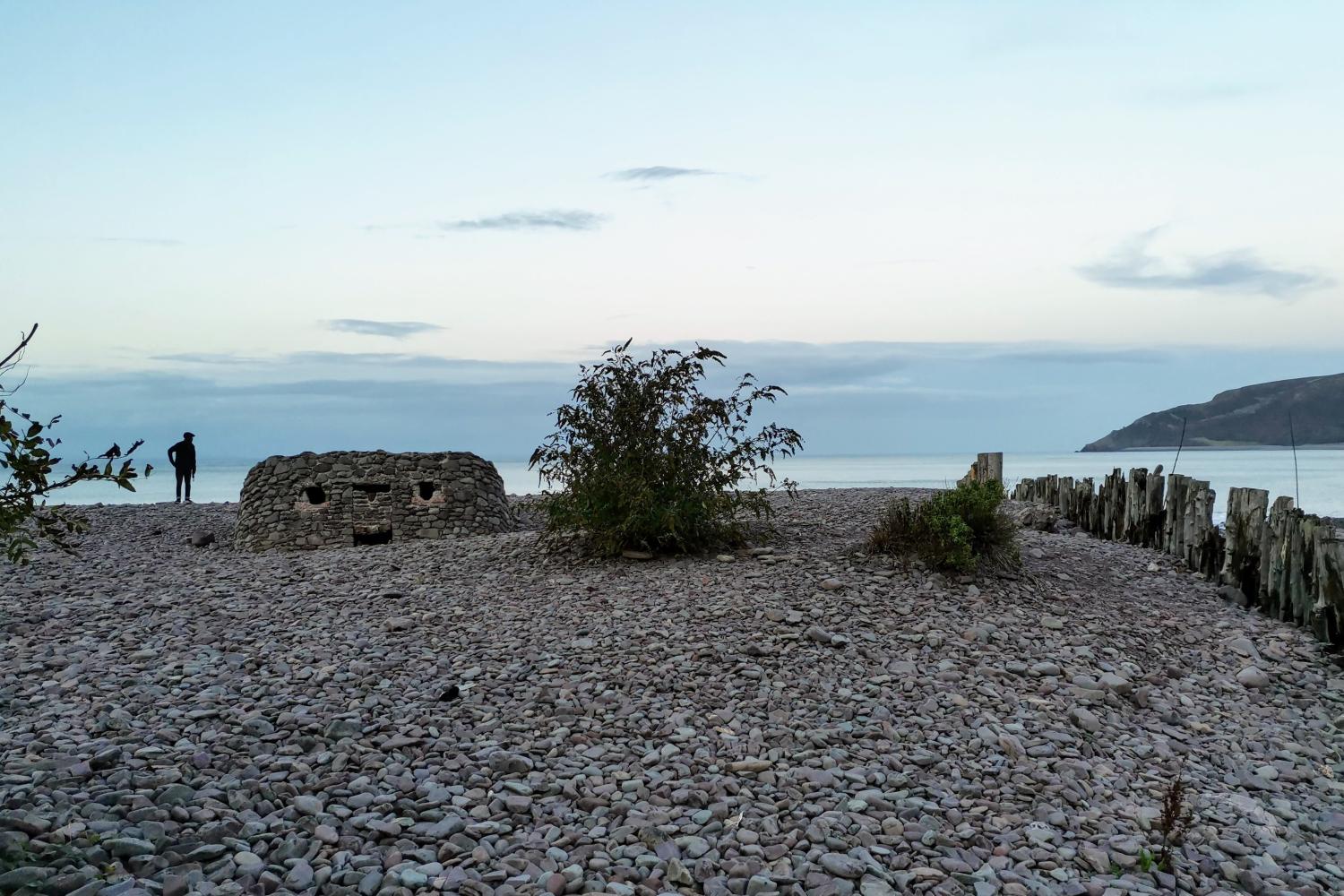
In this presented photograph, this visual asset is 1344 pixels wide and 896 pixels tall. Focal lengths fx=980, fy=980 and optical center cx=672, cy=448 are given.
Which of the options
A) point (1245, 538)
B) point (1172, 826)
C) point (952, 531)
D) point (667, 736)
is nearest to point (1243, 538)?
point (1245, 538)

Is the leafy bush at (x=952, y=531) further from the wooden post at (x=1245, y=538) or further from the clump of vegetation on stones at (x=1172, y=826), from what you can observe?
the clump of vegetation on stones at (x=1172, y=826)

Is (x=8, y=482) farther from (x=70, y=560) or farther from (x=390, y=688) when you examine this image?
(x=70, y=560)

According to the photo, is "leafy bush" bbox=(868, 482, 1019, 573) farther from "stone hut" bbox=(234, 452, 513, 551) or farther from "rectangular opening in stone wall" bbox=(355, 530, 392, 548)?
"rectangular opening in stone wall" bbox=(355, 530, 392, 548)

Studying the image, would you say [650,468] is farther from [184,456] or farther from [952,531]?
[184,456]

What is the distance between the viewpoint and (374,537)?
553 inches

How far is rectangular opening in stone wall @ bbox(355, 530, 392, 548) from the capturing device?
14.0m

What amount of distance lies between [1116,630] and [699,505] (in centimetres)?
394

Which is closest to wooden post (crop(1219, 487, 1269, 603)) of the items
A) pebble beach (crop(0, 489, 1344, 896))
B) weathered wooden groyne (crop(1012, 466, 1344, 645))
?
weathered wooden groyne (crop(1012, 466, 1344, 645))

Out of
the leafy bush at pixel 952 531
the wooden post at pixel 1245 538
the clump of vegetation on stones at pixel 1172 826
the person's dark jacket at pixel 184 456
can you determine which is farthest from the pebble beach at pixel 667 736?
the person's dark jacket at pixel 184 456

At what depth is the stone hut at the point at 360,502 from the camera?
13875 mm

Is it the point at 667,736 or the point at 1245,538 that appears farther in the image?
the point at 1245,538

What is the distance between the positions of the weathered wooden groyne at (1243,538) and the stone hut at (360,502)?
8595mm

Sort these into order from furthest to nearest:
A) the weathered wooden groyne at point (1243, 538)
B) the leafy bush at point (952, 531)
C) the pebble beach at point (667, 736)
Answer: the leafy bush at point (952, 531), the weathered wooden groyne at point (1243, 538), the pebble beach at point (667, 736)

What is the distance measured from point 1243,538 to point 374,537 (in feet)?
35.7
